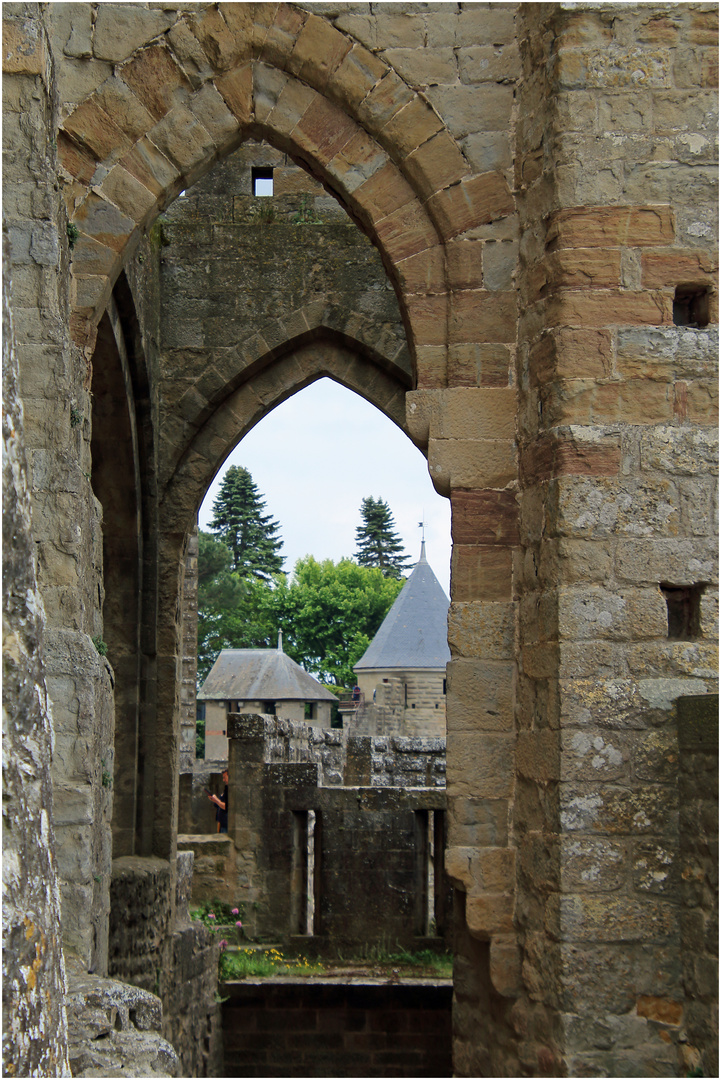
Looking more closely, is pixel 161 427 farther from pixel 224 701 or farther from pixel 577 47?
pixel 224 701

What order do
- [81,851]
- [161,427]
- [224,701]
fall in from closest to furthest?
[81,851]
[161,427]
[224,701]

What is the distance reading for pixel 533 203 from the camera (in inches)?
168

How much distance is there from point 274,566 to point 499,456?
1568 inches

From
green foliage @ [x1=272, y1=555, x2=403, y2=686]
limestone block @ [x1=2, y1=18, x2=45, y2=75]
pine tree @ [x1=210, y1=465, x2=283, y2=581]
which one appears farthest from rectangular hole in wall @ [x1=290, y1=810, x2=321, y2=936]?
pine tree @ [x1=210, y1=465, x2=283, y2=581]

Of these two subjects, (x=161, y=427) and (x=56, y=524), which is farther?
(x=161, y=427)

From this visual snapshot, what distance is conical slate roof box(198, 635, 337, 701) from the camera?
27.7m

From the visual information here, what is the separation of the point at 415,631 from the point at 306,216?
20658mm

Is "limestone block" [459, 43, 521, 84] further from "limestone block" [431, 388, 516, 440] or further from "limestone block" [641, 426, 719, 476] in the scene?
"limestone block" [641, 426, 719, 476]

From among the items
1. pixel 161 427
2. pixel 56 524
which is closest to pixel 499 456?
pixel 56 524

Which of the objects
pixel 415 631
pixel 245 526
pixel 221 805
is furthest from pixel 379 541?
pixel 221 805

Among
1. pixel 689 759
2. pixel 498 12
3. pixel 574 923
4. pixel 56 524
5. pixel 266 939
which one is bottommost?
pixel 266 939

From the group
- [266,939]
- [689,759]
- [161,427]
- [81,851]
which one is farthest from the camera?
[266,939]

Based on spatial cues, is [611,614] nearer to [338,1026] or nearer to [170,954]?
[170,954]

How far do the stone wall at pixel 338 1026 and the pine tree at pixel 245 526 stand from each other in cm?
3452
